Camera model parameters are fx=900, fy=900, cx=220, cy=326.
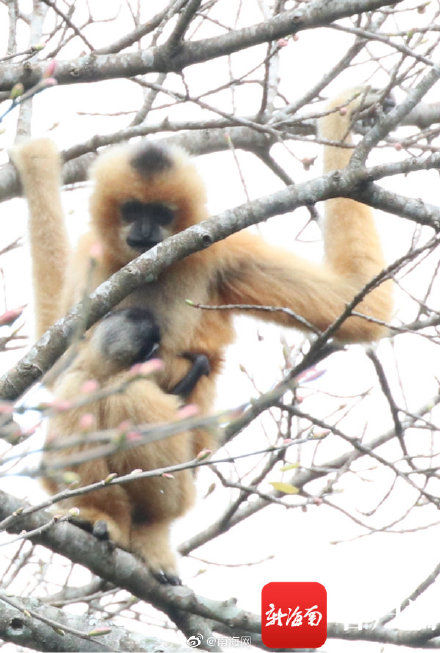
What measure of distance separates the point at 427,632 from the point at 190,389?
222cm

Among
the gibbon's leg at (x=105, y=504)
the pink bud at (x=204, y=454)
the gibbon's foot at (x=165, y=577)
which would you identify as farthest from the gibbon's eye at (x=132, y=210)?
the pink bud at (x=204, y=454)

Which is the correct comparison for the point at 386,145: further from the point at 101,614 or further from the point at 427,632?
the point at 101,614

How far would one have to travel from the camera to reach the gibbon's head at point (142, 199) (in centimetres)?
607

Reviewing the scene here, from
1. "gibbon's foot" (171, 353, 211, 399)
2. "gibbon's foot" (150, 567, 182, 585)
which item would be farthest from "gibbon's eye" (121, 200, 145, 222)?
"gibbon's foot" (150, 567, 182, 585)

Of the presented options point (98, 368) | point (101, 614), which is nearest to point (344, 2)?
point (98, 368)

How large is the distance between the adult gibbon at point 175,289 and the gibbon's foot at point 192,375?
46 mm

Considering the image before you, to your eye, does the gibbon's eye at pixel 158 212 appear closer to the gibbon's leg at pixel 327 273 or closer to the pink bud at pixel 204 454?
the gibbon's leg at pixel 327 273

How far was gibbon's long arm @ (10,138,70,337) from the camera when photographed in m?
6.48

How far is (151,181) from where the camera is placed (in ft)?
20.0

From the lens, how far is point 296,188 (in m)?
4.32

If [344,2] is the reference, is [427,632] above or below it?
below

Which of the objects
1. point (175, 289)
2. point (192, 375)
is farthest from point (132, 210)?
point (192, 375)

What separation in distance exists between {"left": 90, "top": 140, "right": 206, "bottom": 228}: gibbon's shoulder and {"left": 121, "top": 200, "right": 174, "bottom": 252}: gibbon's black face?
45 mm

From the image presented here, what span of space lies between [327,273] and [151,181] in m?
1.34
